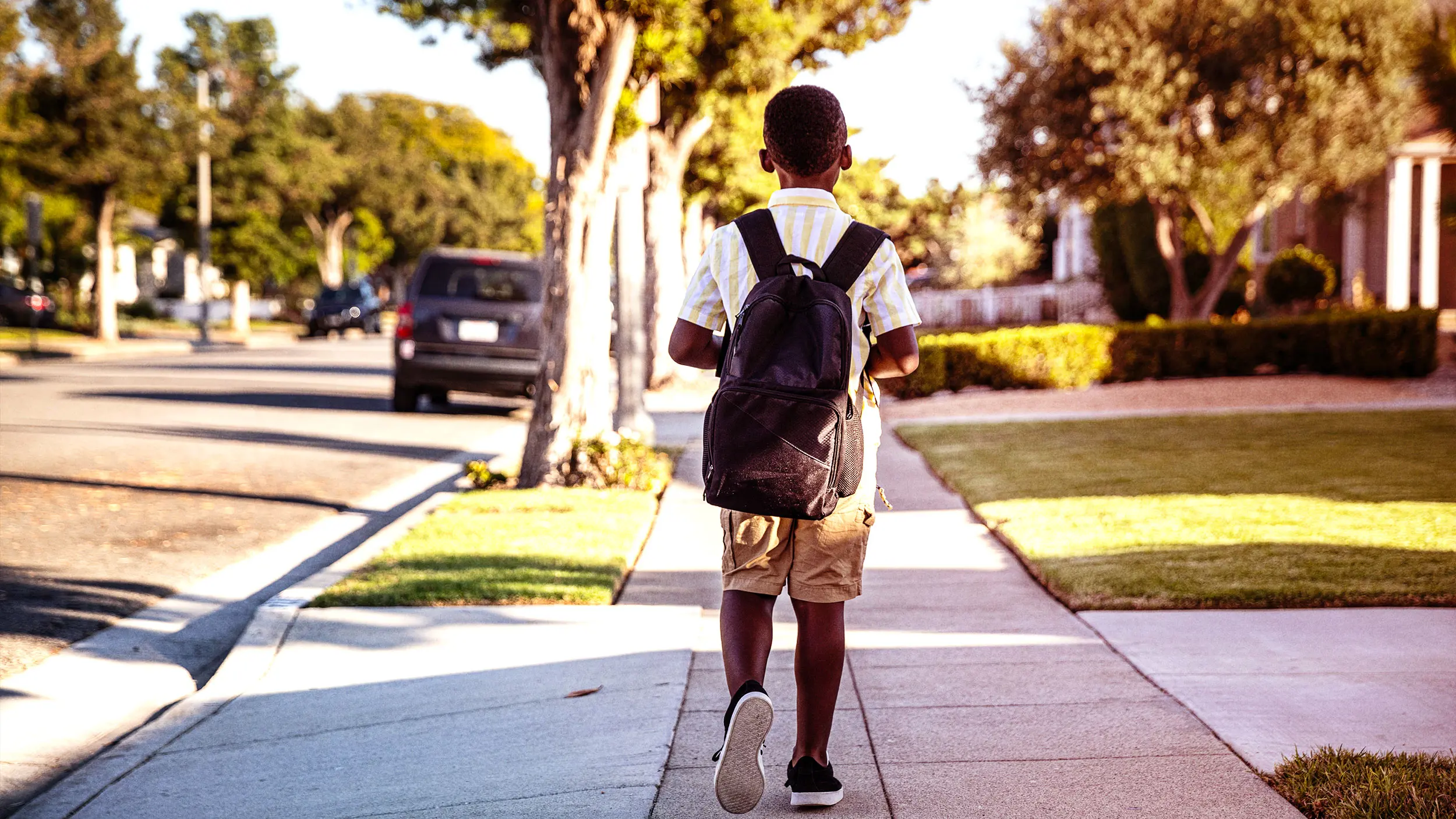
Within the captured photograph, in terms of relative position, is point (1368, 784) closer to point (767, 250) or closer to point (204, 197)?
point (767, 250)

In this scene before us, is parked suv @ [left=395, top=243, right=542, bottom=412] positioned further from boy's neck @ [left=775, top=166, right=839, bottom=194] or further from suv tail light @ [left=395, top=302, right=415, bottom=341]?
boy's neck @ [left=775, top=166, right=839, bottom=194]

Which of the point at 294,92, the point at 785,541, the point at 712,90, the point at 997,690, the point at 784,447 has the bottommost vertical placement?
the point at 997,690

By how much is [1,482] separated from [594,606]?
623 centimetres

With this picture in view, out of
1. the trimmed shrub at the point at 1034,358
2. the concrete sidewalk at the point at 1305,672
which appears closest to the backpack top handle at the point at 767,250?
the concrete sidewalk at the point at 1305,672

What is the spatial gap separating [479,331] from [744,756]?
13.1 meters

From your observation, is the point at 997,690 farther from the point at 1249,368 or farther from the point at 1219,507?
the point at 1249,368

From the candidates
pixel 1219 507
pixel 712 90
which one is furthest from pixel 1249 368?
pixel 1219 507

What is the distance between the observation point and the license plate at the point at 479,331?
15.8 metres

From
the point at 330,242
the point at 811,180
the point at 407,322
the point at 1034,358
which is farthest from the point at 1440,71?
the point at 330,242

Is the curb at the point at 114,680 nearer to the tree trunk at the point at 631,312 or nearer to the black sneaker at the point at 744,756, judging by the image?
the black sneaker at the point at 744,756

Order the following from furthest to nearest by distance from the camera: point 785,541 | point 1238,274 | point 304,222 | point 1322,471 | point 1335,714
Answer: point 304,222 < point 1238,274 < point 1322,471 < point 1335,714 < point 785,541

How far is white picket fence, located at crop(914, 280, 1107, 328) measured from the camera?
31516 mm

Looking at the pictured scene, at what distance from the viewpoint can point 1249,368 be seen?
17.0 meters

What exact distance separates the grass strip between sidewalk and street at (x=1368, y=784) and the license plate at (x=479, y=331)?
1283 cm
